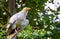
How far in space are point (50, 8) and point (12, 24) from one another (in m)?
1.15

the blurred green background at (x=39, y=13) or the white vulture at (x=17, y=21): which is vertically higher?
the white vulture at (x=17, y=21)

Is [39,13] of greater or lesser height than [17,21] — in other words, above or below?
below

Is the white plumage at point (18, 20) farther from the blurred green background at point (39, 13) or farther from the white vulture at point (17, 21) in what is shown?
the blurred green background at point (39, 13)

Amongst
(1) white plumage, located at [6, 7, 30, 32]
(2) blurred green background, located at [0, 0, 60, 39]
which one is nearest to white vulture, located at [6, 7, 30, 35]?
(1) white plumage, located at [6, 7, 30, 32]

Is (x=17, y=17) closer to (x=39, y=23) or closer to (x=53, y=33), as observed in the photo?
(x=53, y=33)

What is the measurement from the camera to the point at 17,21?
980 mm

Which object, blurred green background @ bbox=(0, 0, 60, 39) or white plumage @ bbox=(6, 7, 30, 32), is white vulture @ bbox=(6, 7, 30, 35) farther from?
blurred green background @ bbox=(0, 0, 60, 39)

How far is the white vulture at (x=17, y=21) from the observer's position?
0.96 meters

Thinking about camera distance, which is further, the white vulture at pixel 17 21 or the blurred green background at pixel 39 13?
the blurred green background at pixel 39 13

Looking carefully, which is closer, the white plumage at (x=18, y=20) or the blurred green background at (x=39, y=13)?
the white plumage at (x=18, y=20)

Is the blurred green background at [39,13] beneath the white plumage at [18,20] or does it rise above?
beneath

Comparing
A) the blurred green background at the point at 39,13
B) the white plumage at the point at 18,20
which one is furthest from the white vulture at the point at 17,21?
the blurred green background at the point at 39,13

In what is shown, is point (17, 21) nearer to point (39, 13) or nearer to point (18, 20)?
point (18, 20)

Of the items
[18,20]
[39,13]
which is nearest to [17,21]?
[18,20]
